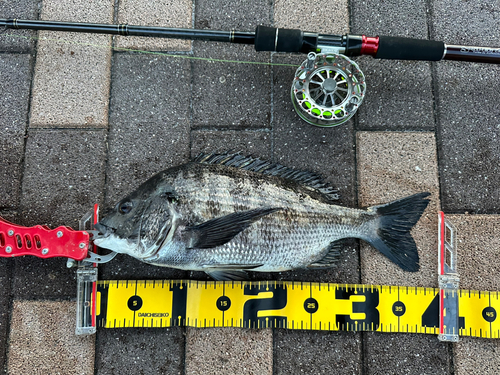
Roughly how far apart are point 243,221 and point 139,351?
4.61ft

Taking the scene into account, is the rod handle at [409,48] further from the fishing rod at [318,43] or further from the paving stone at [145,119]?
the paving stone at [145,119]

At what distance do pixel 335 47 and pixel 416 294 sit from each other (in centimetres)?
199

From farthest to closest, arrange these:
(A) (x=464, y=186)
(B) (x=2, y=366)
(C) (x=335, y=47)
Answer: (A) (x=464, y=186)
(B) (x=2, y=366)
(C) (x=335, y=47)

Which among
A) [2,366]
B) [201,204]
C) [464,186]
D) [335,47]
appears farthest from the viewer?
[464,186]

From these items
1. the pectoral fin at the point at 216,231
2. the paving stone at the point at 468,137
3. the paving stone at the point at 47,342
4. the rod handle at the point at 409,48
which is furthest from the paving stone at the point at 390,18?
the paving stone at the point at 47,342

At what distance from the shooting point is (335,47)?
2475 millimetres

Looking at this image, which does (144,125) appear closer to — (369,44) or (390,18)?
(369,44)

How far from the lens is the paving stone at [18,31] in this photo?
295 centimetres

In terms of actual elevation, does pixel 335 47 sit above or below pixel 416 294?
above

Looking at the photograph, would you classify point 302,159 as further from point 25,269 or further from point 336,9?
point 25,269

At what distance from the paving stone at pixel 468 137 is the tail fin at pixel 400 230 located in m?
0.45

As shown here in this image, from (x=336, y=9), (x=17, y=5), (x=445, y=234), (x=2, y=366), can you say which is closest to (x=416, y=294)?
(x=445, y=234)

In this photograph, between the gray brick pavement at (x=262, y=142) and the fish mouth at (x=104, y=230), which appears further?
the gray brick pavement at (x=262, y=142)

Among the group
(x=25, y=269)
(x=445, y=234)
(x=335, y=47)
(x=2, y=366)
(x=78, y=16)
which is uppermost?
(x=78, y=16)
